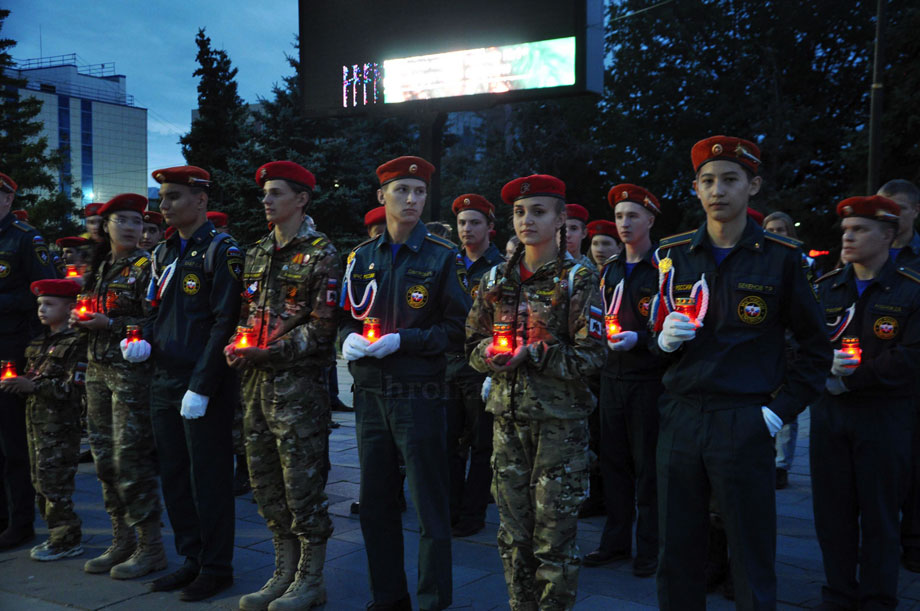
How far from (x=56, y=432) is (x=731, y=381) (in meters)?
4.98

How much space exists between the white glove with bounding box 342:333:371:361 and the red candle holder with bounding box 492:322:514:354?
757 mm

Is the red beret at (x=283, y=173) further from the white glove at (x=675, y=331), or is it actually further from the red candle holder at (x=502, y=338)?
the white glove at (x=675, y=331)

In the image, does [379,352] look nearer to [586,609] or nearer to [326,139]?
[586,609]

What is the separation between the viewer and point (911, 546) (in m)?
5.49

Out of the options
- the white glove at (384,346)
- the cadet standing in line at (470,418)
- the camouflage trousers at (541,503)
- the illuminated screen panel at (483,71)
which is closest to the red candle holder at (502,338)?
the camouflage trousers at (541,503)

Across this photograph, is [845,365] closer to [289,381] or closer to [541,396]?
[541,396]

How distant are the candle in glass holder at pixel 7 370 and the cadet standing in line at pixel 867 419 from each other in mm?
5804

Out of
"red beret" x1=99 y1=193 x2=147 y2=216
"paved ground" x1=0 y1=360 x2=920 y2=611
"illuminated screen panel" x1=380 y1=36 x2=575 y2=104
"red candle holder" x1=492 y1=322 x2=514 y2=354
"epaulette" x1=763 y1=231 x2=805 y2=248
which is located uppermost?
"illuminated screen panel" x1=380 y1=36 x2=575 y2=104

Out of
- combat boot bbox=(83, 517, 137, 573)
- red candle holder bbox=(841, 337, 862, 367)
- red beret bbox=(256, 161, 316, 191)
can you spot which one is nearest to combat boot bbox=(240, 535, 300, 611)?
combat boot bbox=(83, 517, 137, 573)

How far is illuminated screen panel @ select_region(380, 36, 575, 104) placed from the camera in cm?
831

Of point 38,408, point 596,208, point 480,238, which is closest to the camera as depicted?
point 38,408

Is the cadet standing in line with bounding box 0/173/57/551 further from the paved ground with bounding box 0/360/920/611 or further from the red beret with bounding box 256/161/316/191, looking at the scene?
the red beret with bounding box 256/161/316/191

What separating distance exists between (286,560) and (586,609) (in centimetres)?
189

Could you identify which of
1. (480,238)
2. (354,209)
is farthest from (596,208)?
(480,238)
